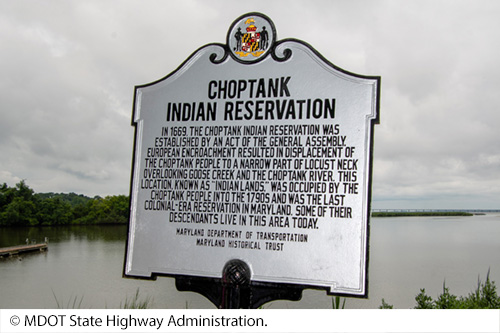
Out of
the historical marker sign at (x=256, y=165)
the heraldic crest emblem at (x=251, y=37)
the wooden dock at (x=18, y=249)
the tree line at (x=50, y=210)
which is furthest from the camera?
the tree line at (x=50, y=210)

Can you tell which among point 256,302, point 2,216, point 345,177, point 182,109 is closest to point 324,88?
point 345,177

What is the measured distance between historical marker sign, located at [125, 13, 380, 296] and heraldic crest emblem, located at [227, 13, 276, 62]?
0.01 meters

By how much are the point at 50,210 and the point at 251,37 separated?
71.9m

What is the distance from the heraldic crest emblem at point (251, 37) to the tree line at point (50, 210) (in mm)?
62560

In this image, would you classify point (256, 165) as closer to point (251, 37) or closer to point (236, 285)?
point (236, 285)

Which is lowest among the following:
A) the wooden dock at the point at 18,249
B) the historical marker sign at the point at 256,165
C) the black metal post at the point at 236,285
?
the wooden dock at the point at 18,249

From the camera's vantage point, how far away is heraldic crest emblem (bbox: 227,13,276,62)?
4379 millimetres

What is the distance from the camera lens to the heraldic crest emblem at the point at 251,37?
14.4 feet

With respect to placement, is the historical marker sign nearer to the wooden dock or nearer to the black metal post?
the black metal post

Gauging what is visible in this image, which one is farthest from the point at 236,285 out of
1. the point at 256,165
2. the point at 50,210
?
the point at 50,210

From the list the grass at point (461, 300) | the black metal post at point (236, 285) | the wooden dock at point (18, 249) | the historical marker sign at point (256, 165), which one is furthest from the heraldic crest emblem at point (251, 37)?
the wooden dock at point (18, 249)

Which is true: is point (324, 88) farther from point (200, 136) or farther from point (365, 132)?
point (200, 136)

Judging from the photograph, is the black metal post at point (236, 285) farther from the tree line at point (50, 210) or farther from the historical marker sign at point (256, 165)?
the tree line at point (50, 210)

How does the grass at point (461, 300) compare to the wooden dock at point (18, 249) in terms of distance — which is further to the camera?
the wooden dock at point (18, 249)
